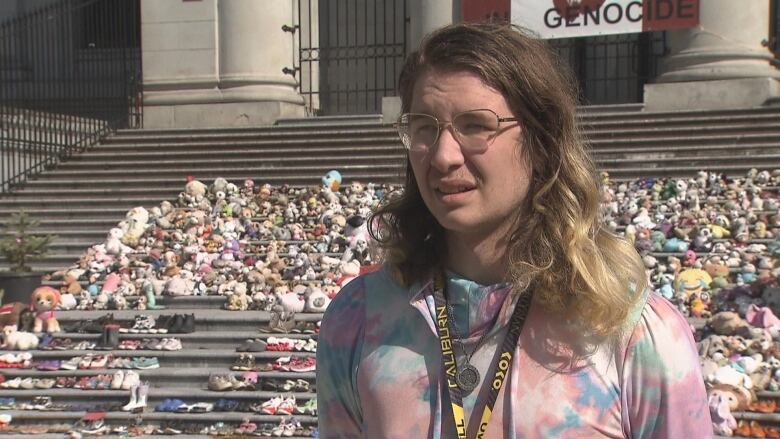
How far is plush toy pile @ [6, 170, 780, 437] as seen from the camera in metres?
7.92

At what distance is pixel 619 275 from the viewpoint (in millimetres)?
1832

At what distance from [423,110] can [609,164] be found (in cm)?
1264

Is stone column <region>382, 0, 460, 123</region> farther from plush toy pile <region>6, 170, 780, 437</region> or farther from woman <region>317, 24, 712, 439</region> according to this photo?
woman <region>317, 24, 712, 439</region>

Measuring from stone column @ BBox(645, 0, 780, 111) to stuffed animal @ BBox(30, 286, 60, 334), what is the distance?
10283 mm

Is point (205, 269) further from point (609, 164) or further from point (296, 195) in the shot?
point (609, 164)

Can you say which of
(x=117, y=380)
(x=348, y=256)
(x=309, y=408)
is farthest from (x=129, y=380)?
(x=348, y=256)


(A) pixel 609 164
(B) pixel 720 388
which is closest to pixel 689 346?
(B) pixel 720 388

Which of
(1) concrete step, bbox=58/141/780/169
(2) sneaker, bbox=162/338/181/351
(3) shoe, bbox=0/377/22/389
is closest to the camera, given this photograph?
(3) shoe, bbox=0/377/22/389

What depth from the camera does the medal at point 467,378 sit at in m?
1.80

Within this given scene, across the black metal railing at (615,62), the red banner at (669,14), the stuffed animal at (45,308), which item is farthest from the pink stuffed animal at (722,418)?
the black metal railing at (615,62)

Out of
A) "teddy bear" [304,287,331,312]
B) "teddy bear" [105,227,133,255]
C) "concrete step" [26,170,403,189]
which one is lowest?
"teddy bear" [304,287,331,312]

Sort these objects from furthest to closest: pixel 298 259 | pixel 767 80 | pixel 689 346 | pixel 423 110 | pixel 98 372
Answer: pixel 767 80 < pixel 298 259 < pixel 98 372 < pixel 423 110 < pixel 689 346

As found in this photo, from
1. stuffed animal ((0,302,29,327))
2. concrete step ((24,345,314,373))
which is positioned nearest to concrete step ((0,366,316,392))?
concrete step ((24,345,314,373))

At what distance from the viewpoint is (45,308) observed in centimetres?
1059
